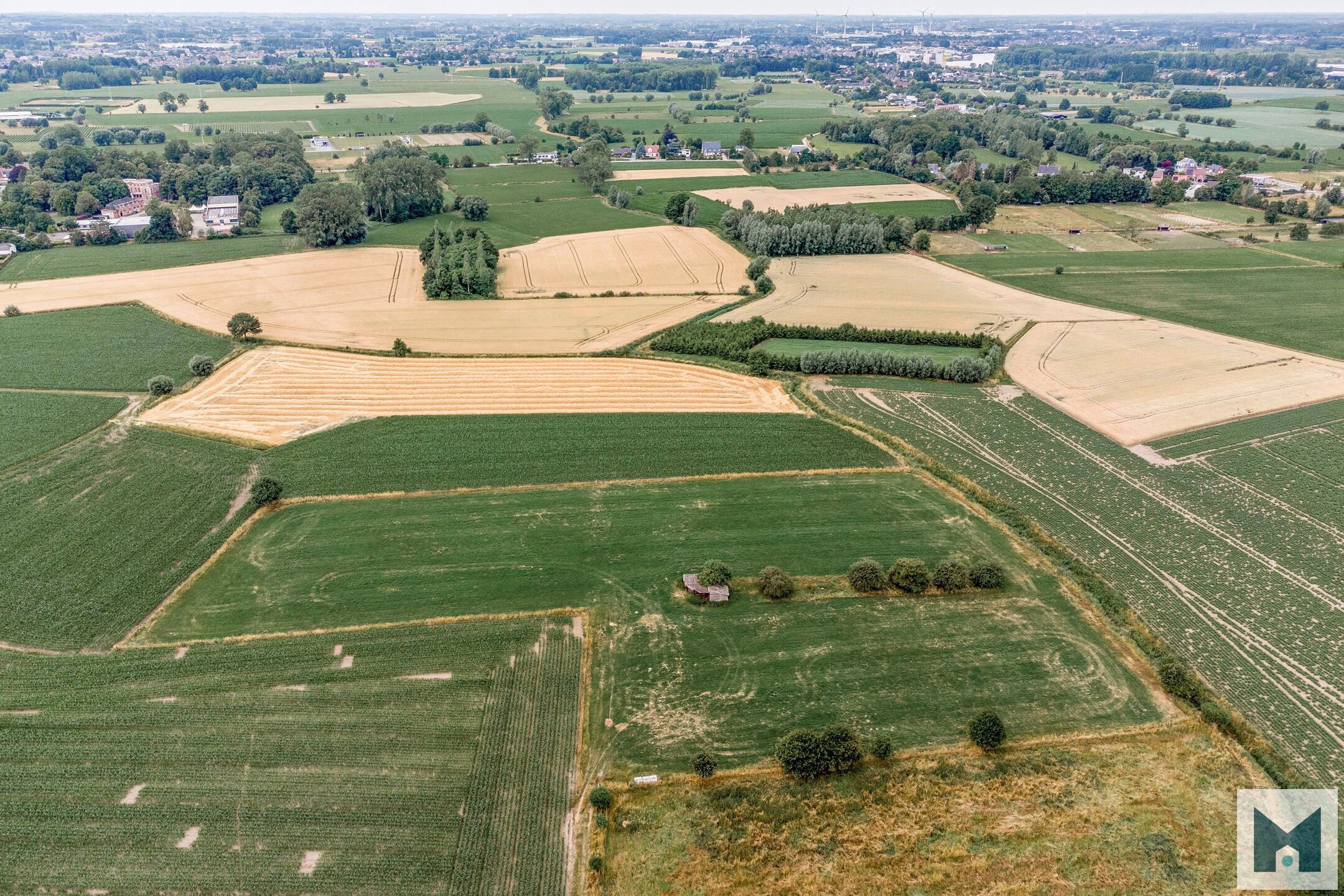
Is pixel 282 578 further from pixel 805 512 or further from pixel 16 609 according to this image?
pixel 805 512

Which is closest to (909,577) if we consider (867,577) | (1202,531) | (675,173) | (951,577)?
(951,577)

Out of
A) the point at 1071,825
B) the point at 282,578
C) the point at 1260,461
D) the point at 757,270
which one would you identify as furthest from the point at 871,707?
the point at 757,270

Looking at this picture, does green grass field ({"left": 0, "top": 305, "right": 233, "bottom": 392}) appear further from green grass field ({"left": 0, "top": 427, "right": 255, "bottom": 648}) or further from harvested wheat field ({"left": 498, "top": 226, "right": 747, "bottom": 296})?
harvested wheat field ({"left": 498, "top": 226, "right": 747, "bottom": 296})

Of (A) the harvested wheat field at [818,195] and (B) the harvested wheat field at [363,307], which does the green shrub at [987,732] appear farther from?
(A) the harvested wheat field at [818,195]

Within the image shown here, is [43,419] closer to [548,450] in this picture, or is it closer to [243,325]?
[243,325]

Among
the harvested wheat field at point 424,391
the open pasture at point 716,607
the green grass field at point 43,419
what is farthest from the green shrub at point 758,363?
the green grass field at point 43,419

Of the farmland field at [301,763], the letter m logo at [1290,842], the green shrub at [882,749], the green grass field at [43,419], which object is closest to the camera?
the letter m logo at [1290,842]

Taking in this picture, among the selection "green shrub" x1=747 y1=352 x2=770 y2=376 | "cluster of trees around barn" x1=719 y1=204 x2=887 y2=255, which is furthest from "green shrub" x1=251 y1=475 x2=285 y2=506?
"cluster of trees around barn" x1=719 y1=204 x2=887 y2=255
